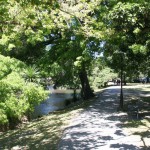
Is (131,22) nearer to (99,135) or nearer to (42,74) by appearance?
(99,135)

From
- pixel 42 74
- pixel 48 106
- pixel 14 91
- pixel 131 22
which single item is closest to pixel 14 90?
pixel 14 91

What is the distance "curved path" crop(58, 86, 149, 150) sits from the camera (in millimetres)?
12820

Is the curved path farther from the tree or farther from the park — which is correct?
the tree

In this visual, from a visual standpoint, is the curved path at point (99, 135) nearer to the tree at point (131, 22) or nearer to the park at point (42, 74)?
the park at point (42, 74)

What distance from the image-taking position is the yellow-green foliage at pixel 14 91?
42.4ft

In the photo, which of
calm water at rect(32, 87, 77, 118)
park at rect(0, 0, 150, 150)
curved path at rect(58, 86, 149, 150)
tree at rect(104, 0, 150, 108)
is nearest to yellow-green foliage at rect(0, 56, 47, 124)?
park at rect(0, 0, 150, 150)

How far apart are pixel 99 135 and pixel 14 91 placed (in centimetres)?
416

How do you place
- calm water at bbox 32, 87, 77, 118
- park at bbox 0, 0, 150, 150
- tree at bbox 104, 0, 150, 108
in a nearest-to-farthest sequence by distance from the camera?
park at bbox 0, 0, 150, 150 → tree at bbox 104, 0, 150, 108 → calm water at bbox 32, 87, 77, 118

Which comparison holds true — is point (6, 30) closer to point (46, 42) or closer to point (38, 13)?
point (38, 13)

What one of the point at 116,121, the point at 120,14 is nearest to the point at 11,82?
the point at 120,14

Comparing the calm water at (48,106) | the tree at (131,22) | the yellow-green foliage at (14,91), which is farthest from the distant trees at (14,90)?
the calm water at (48,106)

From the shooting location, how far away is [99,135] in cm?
1488

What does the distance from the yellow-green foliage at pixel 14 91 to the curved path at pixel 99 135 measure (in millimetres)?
2186

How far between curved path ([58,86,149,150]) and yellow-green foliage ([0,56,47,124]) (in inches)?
86.0
